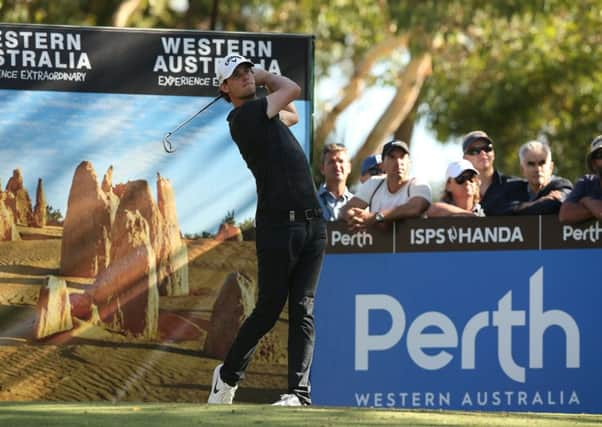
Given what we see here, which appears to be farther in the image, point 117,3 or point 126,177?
point 117,3

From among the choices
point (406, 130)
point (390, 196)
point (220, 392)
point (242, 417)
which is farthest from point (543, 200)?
point (406, 130)

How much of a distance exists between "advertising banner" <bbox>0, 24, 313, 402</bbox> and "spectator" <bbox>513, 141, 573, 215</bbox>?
4.91ft

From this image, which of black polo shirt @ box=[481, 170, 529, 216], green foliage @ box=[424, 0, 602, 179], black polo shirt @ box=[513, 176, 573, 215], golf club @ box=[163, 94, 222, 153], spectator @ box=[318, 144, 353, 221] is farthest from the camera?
green foliage @ box=[424, 0, 602, 179]

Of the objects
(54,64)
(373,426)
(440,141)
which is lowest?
(373,426)

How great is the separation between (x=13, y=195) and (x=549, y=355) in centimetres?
331

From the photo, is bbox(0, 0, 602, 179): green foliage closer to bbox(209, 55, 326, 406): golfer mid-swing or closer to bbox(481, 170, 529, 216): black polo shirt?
bbox(481, 170, 529, 216): black polo shirt

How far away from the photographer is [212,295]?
985cm

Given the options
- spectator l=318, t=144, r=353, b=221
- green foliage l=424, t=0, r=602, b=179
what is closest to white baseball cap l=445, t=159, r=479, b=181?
spectator l=318, t=144, r=353, b=221

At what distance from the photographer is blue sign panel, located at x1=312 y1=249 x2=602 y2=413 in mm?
9656

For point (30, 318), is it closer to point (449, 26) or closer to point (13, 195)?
point (13, 195)

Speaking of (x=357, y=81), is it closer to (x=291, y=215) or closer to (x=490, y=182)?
(x=490, y=182)

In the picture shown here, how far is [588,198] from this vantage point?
9.66 meters

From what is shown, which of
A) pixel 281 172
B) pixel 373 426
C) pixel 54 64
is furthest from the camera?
pixel 54 64

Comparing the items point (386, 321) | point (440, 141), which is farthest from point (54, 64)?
point (440, 141)
